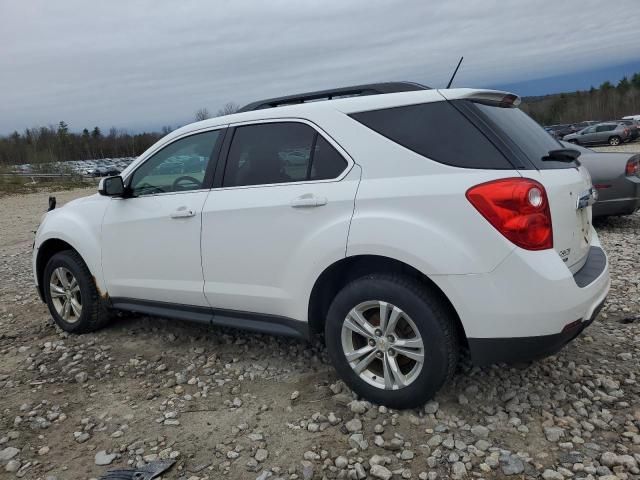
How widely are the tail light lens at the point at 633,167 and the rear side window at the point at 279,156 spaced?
555 cm

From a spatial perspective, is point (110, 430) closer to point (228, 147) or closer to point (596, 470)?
point (228, 147)

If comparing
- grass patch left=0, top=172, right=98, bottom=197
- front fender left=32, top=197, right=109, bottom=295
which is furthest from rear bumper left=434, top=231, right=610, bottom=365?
grass patch left=0, top=172, right=98, bottom=197

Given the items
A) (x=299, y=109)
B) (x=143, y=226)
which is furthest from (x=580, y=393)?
(x=143, y=226)

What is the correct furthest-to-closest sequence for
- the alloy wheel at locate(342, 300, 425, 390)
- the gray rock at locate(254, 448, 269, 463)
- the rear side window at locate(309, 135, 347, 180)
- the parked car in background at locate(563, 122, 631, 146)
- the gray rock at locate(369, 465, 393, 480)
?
the parked car in background at locate(563, 122, 631, 146) < the rear side window at locate(309, 135, 347, 180) < the alloy wheel at locate(342, 300, 425, 390) < the gray rock at locate(254, 448, 269, 463) < the gray rock at locate(369, 465, 393, 480)

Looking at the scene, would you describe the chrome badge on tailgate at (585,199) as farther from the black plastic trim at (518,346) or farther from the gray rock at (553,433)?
the gray rock at (553,433)

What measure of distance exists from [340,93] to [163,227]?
5.28ft

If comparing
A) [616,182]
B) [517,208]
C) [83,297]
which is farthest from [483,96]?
[616,182]

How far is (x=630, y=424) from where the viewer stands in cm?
276

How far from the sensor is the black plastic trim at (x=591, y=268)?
2787 millimetres

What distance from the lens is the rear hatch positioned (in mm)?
2689

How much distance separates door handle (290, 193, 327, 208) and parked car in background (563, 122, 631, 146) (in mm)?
29764

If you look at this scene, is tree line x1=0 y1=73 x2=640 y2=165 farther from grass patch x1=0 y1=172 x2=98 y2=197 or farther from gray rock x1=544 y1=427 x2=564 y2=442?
gray rock x1=544 y1=427 x2=564 y2=442

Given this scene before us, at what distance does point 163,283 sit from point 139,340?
34.4 inches

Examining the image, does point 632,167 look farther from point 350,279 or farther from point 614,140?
point 614,140
